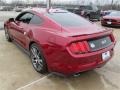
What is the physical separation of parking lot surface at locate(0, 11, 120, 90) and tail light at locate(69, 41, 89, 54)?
0.83m

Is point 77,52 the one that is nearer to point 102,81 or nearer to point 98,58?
point 98,58

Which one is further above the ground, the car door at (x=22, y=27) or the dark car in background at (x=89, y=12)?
the car door at (x=22, y=27)

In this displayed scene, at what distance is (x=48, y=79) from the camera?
4609mm

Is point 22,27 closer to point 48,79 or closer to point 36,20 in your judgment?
point 36,20

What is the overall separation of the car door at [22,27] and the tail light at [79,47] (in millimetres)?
1820

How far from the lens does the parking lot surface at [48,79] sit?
429cm

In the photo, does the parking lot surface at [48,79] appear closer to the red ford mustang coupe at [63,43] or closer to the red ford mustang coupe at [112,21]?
the red ford mustang coupe at [63,43]

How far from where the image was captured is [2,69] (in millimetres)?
5008

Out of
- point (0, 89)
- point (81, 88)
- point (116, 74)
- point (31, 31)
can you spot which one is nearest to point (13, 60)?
point (31, 31)

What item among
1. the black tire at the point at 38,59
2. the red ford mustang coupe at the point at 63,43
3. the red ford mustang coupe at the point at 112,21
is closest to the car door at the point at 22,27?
the red ford mustang coupe at the point at 63,43

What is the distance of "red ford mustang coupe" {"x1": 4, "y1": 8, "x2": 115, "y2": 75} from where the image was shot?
154 inches

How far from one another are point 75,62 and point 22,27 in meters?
2.31

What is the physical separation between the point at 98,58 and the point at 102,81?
0.72m

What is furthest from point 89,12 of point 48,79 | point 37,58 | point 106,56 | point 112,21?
point 48,79
